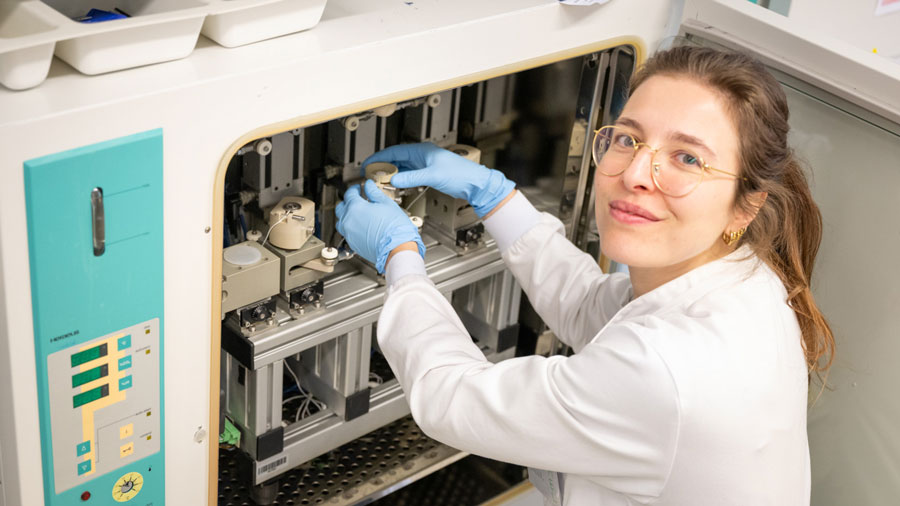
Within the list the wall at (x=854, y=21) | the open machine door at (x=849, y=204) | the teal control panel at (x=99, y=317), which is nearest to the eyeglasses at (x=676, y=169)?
the open machine door at (x=849, y=204)

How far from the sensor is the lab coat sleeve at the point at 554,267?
1745mm

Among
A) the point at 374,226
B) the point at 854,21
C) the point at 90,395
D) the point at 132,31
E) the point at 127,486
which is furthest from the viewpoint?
the point at 854,21

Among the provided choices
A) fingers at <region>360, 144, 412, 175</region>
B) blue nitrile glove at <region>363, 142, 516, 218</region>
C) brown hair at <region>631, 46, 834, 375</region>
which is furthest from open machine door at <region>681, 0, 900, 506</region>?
fingers at <region>360, 144, 412, 175</region>

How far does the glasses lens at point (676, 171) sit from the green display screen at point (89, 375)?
0.77 metres

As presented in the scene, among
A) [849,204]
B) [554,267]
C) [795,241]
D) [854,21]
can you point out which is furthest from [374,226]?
[854,21]

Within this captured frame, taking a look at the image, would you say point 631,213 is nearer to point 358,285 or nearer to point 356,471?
point 358,285

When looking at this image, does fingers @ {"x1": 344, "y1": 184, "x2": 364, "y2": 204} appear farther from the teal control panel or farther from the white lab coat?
the teal control panel

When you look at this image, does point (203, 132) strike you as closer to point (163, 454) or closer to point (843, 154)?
point (163, 454)

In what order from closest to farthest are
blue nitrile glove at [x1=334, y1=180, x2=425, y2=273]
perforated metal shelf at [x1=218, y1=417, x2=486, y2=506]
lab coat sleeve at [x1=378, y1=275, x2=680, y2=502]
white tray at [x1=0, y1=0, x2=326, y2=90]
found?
white tray at [x1=0, y1=0, x2=326, y2=90], lab coat sleeve at [x1=378, y1=275, x2=680, y2=502], blue nitrile glove at [x1=334, y1=180, x2=425, y2=273], perforated metal shelf at [x1=218, y1=417, x2=486, y2=506]

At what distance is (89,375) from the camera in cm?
121

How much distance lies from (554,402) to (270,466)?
0.61 m

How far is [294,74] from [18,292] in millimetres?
415

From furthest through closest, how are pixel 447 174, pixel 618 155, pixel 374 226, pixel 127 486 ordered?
pixel 447 174 < pixel 374 226 < pixel 618 155 < pixel 127 486

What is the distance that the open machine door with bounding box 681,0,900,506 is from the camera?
4.88 ft
